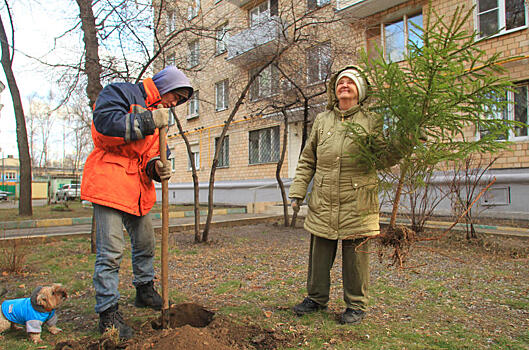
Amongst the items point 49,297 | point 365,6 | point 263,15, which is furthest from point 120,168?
point 365,6

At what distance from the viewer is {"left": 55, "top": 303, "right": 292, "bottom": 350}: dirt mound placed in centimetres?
197

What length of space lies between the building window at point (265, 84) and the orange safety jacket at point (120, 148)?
5.43 m

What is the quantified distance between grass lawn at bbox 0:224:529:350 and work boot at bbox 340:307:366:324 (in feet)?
0.20

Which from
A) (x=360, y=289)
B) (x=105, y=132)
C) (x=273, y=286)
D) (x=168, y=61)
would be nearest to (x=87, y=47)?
(x=168, y=61)

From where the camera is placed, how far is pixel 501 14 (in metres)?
9.83

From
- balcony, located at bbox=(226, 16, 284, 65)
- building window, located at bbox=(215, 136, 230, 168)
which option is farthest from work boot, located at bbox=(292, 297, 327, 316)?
building window, located at bbox=(215, 136, 230, 168)

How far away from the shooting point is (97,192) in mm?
2400

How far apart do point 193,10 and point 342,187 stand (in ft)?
16.8

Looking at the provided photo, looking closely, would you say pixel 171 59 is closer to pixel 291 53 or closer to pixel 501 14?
pixel 291 53

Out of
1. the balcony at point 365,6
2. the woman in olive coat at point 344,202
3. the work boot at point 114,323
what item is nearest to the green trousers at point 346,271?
the woman in olive coat at point 344,202

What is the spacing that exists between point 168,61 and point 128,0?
4.24 feet

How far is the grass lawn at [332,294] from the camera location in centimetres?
234

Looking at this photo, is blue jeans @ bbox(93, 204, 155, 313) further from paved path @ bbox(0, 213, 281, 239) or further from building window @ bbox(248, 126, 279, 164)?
building window @ bbox(248, 126, 279, 164)

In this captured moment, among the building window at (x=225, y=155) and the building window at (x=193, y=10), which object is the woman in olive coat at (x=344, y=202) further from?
the building window at (x=225, y=155)
